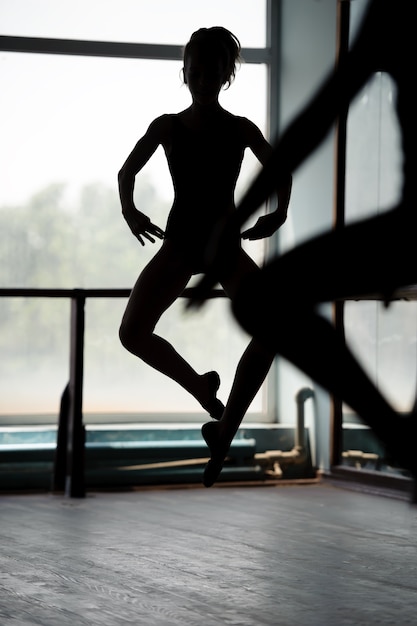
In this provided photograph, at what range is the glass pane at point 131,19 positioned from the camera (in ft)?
17.7

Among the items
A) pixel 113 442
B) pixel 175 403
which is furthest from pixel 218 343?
pixel 113 442

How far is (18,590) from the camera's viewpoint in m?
2.41

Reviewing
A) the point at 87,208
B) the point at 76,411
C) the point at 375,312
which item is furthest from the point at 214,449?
the point at 87,208

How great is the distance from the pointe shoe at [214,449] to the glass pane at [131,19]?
4.06 m

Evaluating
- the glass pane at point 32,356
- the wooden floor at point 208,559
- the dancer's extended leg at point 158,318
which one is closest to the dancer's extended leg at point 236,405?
the dancer's extended leg at point 158,318

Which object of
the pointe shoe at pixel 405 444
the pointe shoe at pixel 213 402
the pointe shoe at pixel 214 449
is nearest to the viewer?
the pointe shoe at pixel 405 444

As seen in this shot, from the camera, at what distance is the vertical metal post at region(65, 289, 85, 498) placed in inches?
173

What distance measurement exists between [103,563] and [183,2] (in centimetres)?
373

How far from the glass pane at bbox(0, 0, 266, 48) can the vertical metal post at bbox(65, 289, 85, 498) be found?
1.73 m

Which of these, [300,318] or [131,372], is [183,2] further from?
[300,318]

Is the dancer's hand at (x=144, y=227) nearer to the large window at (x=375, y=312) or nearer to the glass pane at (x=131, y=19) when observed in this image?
the large window at (x=375, y=312)

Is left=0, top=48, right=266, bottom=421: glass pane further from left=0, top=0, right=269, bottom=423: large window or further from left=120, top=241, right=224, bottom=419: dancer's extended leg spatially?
left=120, top=241, right=224, bottom=419: dancer's extended leg

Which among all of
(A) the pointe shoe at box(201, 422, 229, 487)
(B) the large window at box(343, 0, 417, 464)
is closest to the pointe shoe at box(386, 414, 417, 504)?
(A) the pointe shoe at box(201, 422, 229, 487)

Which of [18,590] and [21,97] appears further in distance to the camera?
[21,97]
